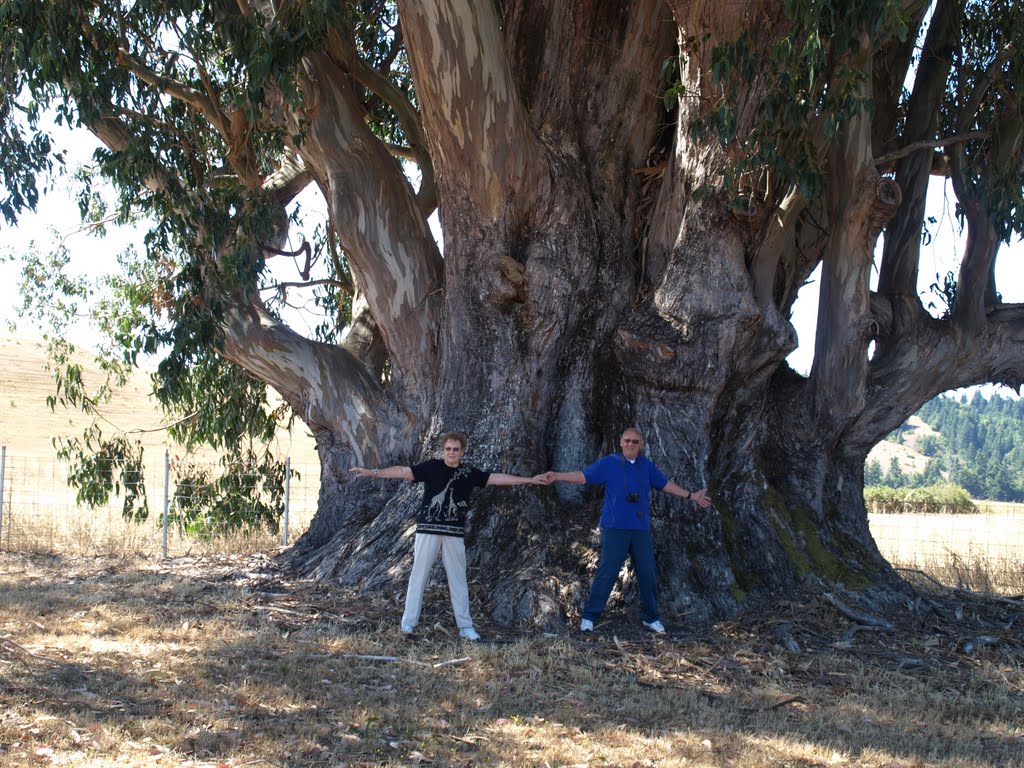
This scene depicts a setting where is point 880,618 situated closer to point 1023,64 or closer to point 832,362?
point 832,362

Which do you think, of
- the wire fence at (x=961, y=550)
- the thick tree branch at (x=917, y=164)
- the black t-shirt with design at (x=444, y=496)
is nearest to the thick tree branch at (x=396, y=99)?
the black t-shirt with design at (x=444, y=496)

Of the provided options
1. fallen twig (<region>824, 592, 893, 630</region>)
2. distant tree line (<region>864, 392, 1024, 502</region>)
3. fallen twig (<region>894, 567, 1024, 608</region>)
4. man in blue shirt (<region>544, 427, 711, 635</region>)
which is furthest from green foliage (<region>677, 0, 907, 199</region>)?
distant tree line (<region>864, 392, 1024, 502</region>)

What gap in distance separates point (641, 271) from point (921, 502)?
2864 centimetres

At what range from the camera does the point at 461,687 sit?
6.43 m

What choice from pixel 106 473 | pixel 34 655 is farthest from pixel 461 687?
pixel 106 473

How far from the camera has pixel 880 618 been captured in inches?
339

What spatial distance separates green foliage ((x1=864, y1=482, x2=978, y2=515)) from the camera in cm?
3183

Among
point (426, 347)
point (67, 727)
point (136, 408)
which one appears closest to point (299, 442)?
point (136, 408)

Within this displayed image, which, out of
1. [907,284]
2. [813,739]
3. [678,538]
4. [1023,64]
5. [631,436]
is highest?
[1023,64]

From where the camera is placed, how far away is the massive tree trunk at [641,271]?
28.1 feet

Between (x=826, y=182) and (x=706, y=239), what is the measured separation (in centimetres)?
154

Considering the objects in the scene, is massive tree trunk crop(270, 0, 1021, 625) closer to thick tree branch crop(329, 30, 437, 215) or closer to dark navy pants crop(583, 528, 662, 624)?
dark navy pants crop(583, 528, 662, 624)

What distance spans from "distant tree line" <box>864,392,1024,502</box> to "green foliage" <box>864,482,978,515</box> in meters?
53.7

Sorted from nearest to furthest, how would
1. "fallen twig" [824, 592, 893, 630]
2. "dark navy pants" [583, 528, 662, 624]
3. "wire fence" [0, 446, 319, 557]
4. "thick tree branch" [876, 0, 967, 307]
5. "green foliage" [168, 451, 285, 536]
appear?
1. "dark navy pants" [583, 528, 662, 624]
2. "fallen twig" [824, 592, 893, 630]
3. "thick tree branch" [876, 0, 967, 307]
4. "wire fence" [0, 446, 319, 557]
5. "green foliage" [168, 451, 285, 536]
